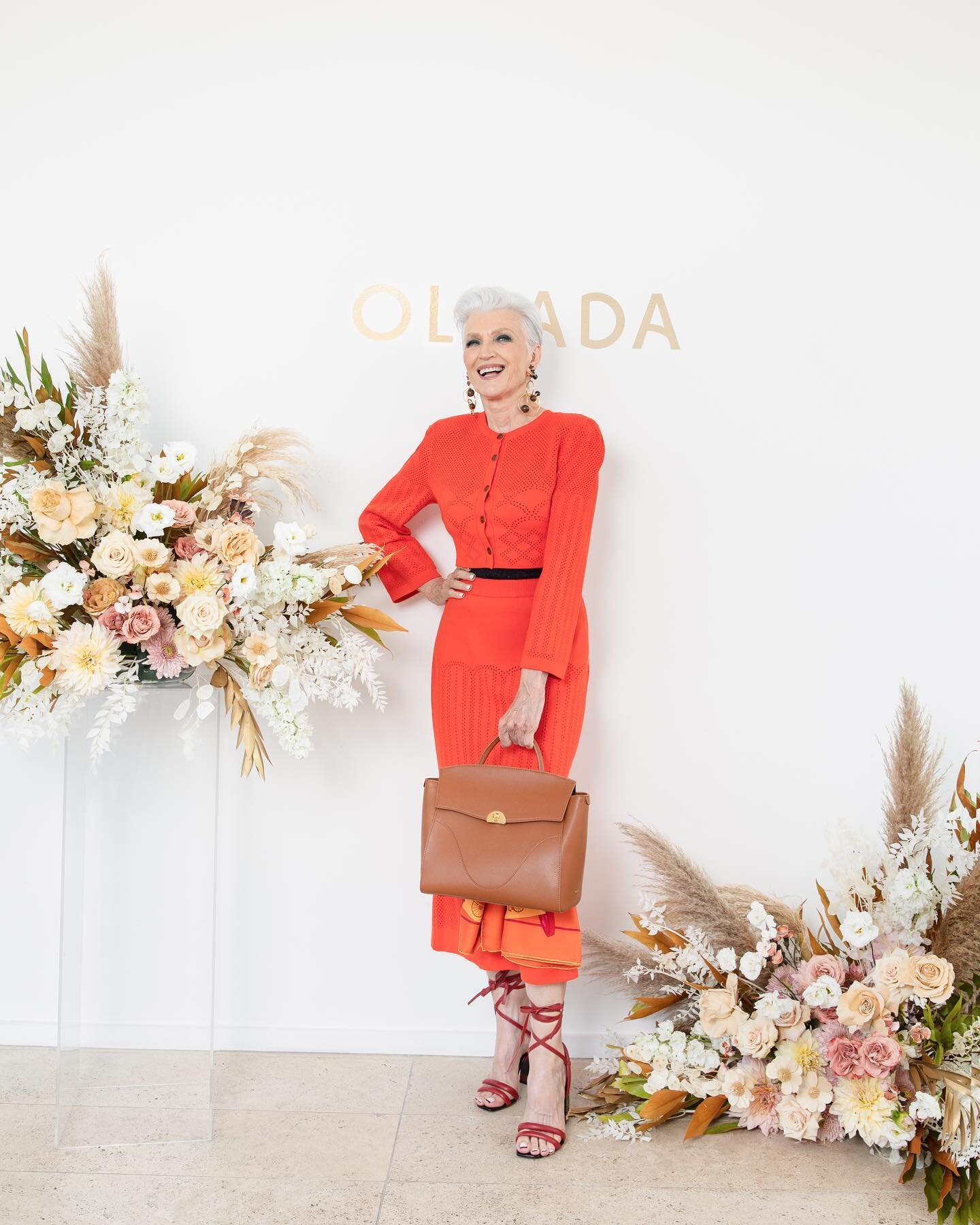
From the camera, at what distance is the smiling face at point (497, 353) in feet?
8.55

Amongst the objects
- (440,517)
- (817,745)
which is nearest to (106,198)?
(440,517)

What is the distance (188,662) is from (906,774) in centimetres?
171

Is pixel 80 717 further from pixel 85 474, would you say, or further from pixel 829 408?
pixel 829 408

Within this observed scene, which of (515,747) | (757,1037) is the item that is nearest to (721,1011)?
(757,1037)

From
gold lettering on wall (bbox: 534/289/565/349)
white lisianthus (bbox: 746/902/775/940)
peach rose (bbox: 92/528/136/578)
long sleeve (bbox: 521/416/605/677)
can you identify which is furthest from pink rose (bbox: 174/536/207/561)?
white lisianthus (bbox: 746/902/775/940)

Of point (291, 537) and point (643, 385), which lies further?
point (643, 385)

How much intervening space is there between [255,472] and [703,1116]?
1.81m

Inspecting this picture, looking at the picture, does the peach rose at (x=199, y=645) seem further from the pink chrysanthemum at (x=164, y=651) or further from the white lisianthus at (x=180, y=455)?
the white lisianthus at (x=180, y=455)

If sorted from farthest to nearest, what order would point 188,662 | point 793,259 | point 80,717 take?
point 793,259 → point 80,717 → point 188,662

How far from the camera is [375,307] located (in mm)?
2949

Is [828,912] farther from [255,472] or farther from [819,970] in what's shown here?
[255,472]

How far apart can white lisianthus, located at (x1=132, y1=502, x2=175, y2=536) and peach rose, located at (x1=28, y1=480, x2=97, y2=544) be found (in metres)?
0.11

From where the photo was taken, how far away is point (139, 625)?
89.0 inches

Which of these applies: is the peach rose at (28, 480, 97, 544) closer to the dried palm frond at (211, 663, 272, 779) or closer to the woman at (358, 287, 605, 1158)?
the dried palm frond at (211, 663, 272, 779)
